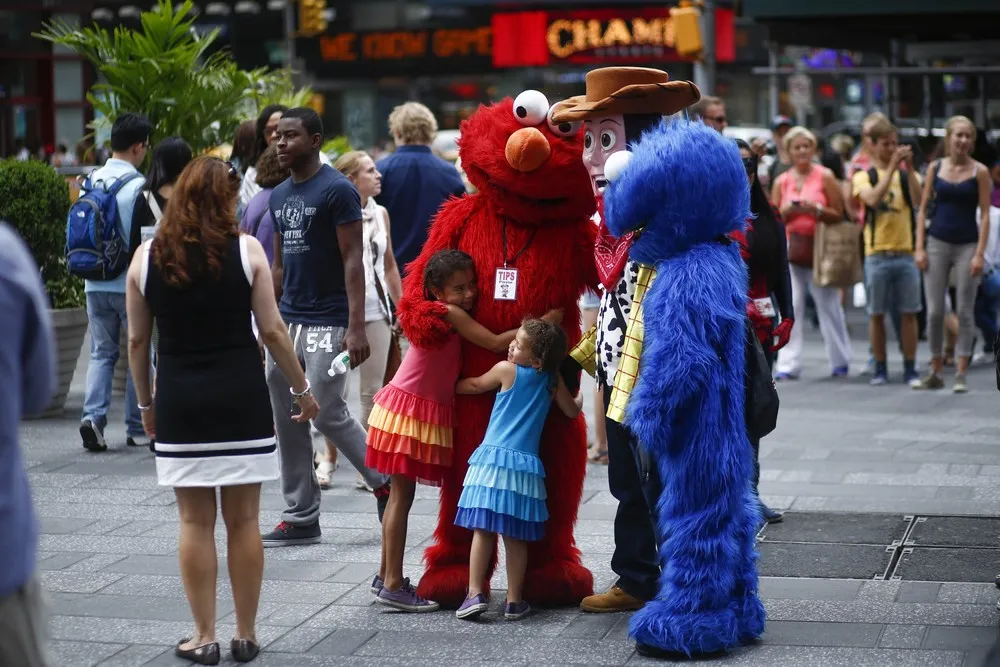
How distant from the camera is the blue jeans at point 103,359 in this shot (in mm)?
9242

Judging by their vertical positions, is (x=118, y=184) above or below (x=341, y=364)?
above

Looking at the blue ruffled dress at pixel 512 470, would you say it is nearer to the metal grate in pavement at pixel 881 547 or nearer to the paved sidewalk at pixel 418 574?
the paved sidewalk at pixel 418 574

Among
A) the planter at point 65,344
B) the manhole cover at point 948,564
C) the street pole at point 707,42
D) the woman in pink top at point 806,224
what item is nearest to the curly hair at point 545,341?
the manhole cover at point 948,564

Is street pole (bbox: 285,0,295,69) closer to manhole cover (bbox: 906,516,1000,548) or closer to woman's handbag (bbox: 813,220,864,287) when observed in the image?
woman's handbag (bbox: 813,220,864,287)

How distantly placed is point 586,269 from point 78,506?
3.40m

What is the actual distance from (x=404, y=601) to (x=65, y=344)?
220 inches

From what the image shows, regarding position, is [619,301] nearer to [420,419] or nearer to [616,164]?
[616,164]

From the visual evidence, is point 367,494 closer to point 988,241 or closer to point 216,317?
point 216,317

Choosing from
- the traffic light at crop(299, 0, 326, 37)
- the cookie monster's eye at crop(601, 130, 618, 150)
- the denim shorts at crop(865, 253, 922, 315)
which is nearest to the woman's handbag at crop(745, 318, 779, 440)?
the cookie monster's eye at crop(601, 130, 618, 150)

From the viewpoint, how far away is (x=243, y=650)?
16.9 feet

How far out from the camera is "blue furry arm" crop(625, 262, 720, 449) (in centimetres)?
497

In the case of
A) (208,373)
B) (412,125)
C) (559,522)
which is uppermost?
(412,125)

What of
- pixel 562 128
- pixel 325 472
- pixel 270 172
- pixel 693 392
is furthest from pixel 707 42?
pixel 693 392

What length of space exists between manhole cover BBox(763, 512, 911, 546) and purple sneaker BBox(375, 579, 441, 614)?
1863 mm
